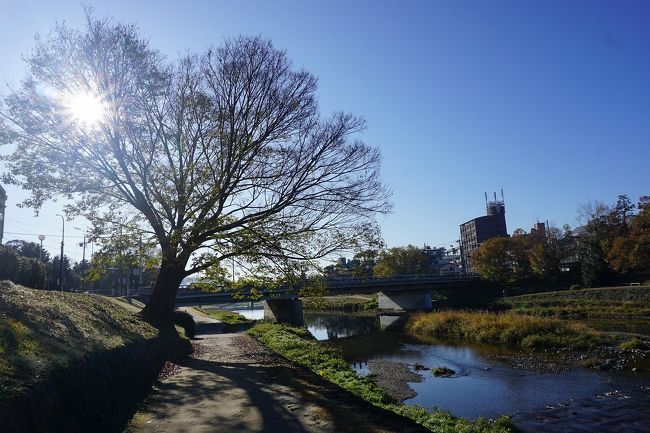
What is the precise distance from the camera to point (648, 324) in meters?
38.7

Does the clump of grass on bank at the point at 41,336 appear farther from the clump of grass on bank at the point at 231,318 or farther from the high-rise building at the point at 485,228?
the high-rise building at the point at 485,228

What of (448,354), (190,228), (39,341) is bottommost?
(448,354)

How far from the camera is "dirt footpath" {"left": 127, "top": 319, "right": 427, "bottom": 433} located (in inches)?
362

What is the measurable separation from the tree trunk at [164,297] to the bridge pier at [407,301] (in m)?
54.0

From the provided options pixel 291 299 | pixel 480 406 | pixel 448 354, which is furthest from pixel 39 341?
pixel 291 299

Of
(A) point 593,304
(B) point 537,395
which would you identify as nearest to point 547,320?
(B) point 537,395

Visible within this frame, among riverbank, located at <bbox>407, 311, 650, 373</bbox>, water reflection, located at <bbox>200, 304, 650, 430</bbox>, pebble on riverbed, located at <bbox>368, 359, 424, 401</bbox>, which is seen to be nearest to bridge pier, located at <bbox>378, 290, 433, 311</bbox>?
riverbank, located at <bbox>407, 311, 650, 373</bbox>

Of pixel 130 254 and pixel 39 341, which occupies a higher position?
pixel 130 254

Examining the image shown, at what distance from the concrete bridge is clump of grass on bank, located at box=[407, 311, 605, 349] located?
11876mm

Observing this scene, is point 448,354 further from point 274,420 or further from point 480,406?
point 274,420

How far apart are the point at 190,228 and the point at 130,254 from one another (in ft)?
14.0

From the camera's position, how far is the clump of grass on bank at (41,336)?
22.2 ft

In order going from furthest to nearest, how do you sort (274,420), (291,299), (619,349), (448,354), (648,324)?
(291,299), (648,324), (448,354), (619,349), (274,420)

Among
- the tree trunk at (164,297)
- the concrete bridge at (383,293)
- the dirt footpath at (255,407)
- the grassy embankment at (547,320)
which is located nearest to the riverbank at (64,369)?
the dirt footpath at (255,407)
